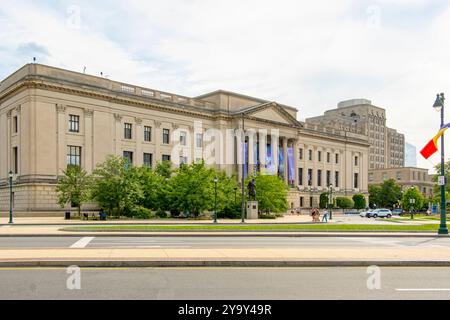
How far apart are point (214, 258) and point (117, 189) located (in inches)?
1582

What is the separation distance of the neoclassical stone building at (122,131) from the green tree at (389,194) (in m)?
38.4

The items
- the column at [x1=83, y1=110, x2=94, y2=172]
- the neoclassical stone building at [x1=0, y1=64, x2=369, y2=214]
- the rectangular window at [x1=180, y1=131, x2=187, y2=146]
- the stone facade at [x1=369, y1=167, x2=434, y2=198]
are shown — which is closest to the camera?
the neoclassical stone building at [x1=0, y1=64, x2=369, y2=214]

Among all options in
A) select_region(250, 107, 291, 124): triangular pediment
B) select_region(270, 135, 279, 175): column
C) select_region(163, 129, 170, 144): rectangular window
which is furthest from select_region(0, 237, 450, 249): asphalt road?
select_region(270, 135, 279, 175): column

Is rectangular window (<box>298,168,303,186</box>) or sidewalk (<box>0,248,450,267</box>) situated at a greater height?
rectangular window (<box>298,168,303,186</box>)

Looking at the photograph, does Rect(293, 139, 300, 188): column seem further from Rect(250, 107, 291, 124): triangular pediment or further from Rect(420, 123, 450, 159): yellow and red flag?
Rect(420, 123, 450, 159): yellow and red flag

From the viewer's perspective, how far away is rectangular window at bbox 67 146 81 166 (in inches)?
2581

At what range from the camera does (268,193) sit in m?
64.5

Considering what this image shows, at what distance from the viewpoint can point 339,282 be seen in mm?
11375

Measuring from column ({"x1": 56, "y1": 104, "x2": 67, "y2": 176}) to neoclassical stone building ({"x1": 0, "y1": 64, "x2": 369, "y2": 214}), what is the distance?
0.13 metres

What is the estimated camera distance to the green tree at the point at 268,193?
212 feet

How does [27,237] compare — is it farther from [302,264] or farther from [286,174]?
[286,174]

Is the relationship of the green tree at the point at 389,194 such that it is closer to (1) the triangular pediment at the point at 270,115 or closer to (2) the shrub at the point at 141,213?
(1) the triangular pediment at the point at 270,115

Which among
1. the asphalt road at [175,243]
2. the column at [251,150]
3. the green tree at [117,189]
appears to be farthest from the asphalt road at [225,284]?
the column at [251,150]
